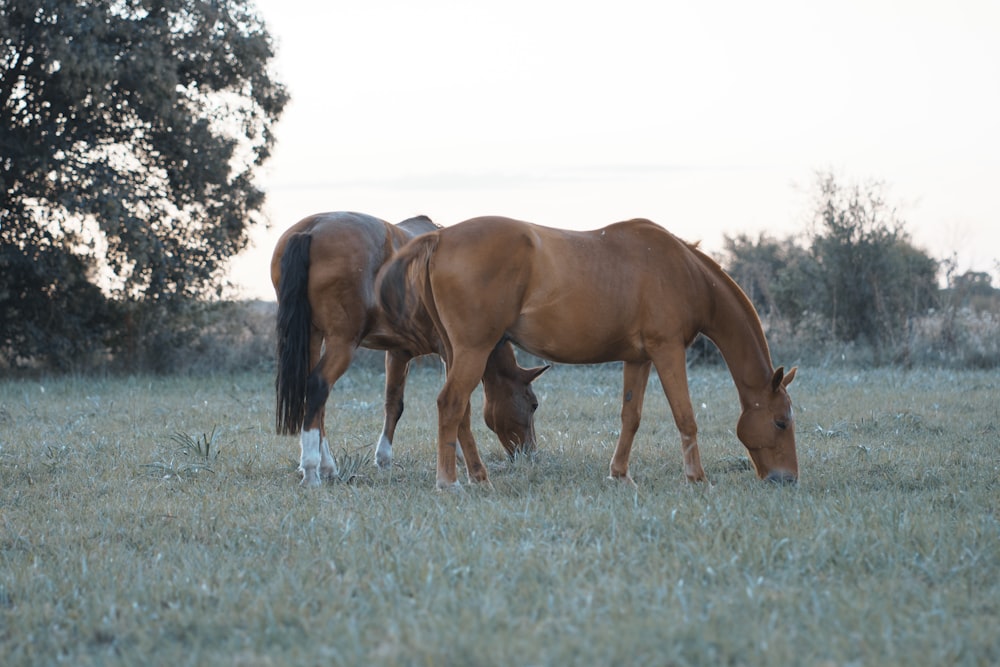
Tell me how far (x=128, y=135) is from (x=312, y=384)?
10862 millimetres

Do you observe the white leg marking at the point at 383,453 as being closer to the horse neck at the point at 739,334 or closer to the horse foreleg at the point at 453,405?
the horse foreleg at the point at 453,405

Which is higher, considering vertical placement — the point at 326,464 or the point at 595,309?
the point at 595,309

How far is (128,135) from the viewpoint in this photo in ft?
52.4

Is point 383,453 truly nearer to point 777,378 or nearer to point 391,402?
point 391,402

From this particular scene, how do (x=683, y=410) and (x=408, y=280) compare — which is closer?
(x=408, y=280)

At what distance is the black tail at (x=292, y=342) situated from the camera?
22.4ft

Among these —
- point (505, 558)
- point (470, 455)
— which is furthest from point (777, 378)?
point (505, 558)

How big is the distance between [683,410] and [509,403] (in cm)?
162

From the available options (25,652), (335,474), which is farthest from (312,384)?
(25,652)

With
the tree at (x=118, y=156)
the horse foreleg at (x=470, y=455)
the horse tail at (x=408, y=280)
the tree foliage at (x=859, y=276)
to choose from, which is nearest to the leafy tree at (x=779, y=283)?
the tree foliage at (x=859, y=276)

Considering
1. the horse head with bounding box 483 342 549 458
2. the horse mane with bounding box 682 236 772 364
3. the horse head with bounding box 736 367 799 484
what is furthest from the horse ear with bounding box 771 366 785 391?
the horse head with bounding box 483 342 549 458

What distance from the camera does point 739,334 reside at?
6.74 meters

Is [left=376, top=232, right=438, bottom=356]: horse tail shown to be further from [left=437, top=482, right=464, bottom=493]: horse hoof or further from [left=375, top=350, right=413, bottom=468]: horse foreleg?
[left=375, top=350, right=413, bottom=468]: horse foreleg

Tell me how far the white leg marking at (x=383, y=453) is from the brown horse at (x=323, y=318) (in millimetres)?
558
